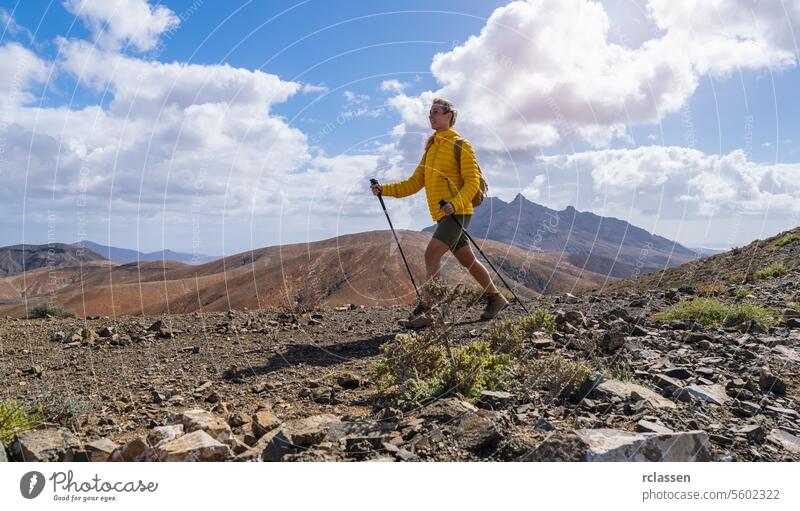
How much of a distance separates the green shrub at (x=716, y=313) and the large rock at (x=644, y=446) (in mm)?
4291

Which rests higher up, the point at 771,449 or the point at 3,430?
the point at 3,430

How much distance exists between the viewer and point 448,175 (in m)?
7.11

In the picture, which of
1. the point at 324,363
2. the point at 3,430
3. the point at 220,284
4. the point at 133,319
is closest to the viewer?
the point at 3,430

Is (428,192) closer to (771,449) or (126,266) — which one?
(771,449)

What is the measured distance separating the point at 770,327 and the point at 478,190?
407cm

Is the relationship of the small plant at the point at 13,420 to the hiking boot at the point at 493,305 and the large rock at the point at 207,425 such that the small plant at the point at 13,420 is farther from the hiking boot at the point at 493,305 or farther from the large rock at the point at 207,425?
the hiking boot at the point at 493,305

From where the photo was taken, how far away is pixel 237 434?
375 centimetres

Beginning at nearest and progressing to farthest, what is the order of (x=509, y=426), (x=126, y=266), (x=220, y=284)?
(x=509, y=426) < (x=220, y=284) < (x=126, y=266)

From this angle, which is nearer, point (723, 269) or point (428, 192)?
point (428, 192)

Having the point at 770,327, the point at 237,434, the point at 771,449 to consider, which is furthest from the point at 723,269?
the point at 237,434

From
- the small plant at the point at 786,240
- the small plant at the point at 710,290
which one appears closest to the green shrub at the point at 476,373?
the small plant at the point at 710,290

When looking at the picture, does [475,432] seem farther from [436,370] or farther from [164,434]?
[164,434]

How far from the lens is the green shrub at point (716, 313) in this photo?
6588mm

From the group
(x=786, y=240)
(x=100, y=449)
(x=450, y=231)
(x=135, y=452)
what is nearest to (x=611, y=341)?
(x=450, y=231)
